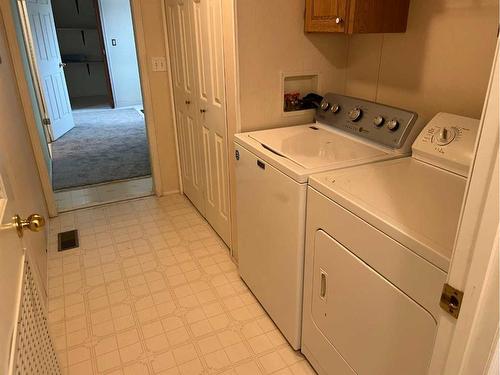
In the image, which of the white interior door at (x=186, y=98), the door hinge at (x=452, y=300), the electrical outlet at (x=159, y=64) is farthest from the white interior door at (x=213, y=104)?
the door hinge at (x=452, y=300)

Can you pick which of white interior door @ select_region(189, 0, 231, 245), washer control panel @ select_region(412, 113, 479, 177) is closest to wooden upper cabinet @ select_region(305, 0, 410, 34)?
washer control panel @ select_region(412, 113, 479, 177)

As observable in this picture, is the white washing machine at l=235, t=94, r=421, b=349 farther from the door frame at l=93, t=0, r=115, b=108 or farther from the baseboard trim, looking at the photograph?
the door frame at l=93, t=0, r=115, b=108

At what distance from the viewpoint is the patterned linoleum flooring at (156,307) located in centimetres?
173

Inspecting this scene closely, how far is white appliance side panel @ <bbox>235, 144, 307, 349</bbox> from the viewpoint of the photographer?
60.1 inches

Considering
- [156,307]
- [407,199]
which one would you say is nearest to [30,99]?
[156,307]

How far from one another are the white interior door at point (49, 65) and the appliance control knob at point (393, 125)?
13.9 feet

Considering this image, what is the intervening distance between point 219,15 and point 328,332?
1610 millimetres

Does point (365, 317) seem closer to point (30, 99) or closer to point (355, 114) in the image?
point (355, 114)

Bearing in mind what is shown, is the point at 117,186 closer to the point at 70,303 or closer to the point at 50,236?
the point at 50,236

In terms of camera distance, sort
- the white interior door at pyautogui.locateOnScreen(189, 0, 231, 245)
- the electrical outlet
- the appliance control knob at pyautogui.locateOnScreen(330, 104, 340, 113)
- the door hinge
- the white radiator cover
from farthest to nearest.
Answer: the electrical outlet < the white interior door at pyautogui.locateOnScreen(189, 0, 231, 245) < the appliance control knob at pyautogui.locateOnScreen(330, 104, 340, 113) < the white radiator cover < the door hinge

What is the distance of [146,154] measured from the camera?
14.5 feet

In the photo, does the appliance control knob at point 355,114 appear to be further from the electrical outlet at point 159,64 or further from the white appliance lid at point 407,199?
the electrical outlet at point 159,64

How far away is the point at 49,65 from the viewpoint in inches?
193

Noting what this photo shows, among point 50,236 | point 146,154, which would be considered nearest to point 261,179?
point 50,236
